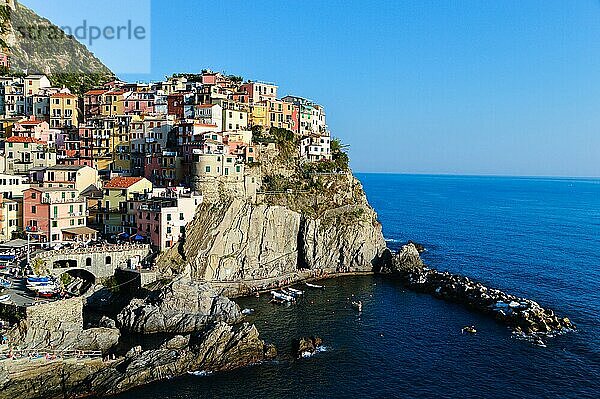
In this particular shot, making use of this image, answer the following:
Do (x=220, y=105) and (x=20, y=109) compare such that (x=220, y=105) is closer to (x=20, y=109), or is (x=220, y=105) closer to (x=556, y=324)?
(x=20, y=109)

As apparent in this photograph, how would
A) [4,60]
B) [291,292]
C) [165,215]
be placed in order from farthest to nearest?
[4,60]
[291,292]
[165,215]

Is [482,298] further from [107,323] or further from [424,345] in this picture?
[107,323]

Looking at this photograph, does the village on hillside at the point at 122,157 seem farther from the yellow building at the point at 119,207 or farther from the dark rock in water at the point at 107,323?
the dark rock in water at the point at 107,323

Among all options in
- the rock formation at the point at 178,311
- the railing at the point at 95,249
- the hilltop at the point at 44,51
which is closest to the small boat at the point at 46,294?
the rock formation at the point at 178,311

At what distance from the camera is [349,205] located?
86.2m

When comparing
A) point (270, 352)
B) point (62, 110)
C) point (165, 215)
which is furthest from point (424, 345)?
point (62, 110)

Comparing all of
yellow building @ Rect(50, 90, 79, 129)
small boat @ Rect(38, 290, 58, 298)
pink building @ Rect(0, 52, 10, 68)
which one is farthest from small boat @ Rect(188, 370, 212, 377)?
pink building @ Rect(0, 52, 10, 68)

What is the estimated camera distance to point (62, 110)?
9481 cm

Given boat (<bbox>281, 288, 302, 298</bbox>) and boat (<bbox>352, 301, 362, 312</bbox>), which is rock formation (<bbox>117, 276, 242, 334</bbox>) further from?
boat (<bbox>352, 301, 362, 312</bbox>)

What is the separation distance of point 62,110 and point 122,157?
725 inches

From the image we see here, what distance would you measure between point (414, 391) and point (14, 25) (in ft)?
414

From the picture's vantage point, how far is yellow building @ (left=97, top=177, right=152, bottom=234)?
71225 millimetres

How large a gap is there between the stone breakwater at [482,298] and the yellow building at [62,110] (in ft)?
201

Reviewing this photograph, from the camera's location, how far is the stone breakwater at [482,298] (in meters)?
56.1
